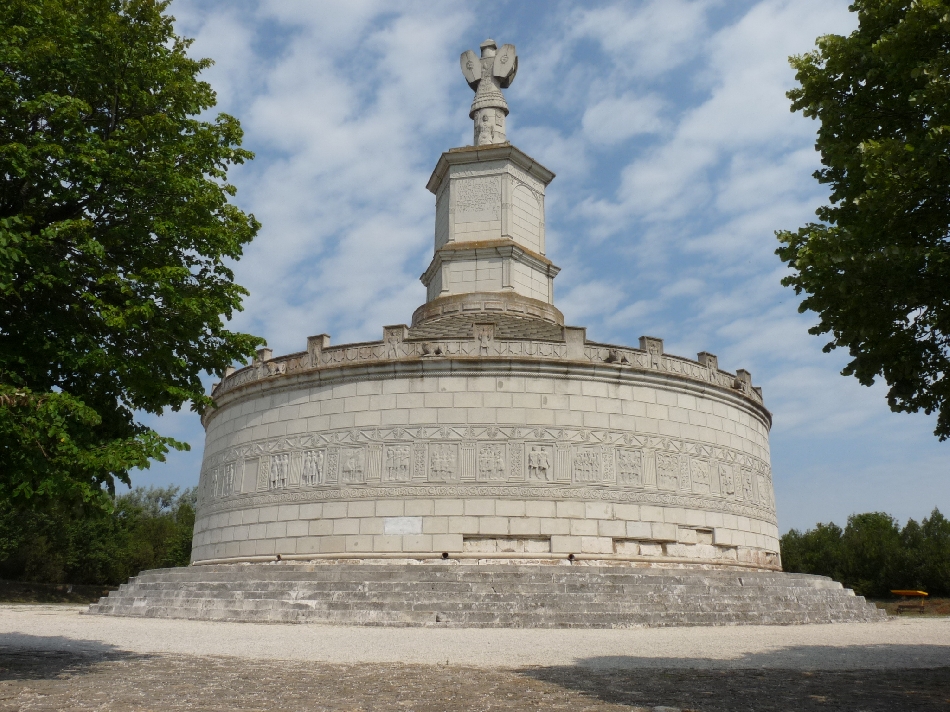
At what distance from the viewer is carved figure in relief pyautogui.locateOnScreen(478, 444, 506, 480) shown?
72.5 ft

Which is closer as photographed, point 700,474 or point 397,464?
point 397,464

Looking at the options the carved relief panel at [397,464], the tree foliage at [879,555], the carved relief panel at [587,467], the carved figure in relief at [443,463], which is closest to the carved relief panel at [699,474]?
the carved relief panel at [587,467]

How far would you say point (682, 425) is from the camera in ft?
80.1

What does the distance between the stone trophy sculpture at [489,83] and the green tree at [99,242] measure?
21724 mm

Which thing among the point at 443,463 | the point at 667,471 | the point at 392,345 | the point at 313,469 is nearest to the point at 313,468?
the point at 313,469

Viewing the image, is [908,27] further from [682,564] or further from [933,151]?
[682,564]

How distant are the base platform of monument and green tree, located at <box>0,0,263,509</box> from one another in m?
8.44

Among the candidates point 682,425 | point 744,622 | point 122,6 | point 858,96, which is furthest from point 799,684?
point 682,425

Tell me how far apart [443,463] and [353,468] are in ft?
8.93

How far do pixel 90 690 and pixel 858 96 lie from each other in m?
11.7

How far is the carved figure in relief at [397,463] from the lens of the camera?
22344 mm

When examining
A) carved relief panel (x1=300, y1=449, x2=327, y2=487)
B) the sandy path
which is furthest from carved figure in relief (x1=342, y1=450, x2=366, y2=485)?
the sandy path

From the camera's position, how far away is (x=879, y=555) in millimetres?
42875

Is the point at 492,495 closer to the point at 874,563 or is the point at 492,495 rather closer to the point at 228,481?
the point at 228,481
